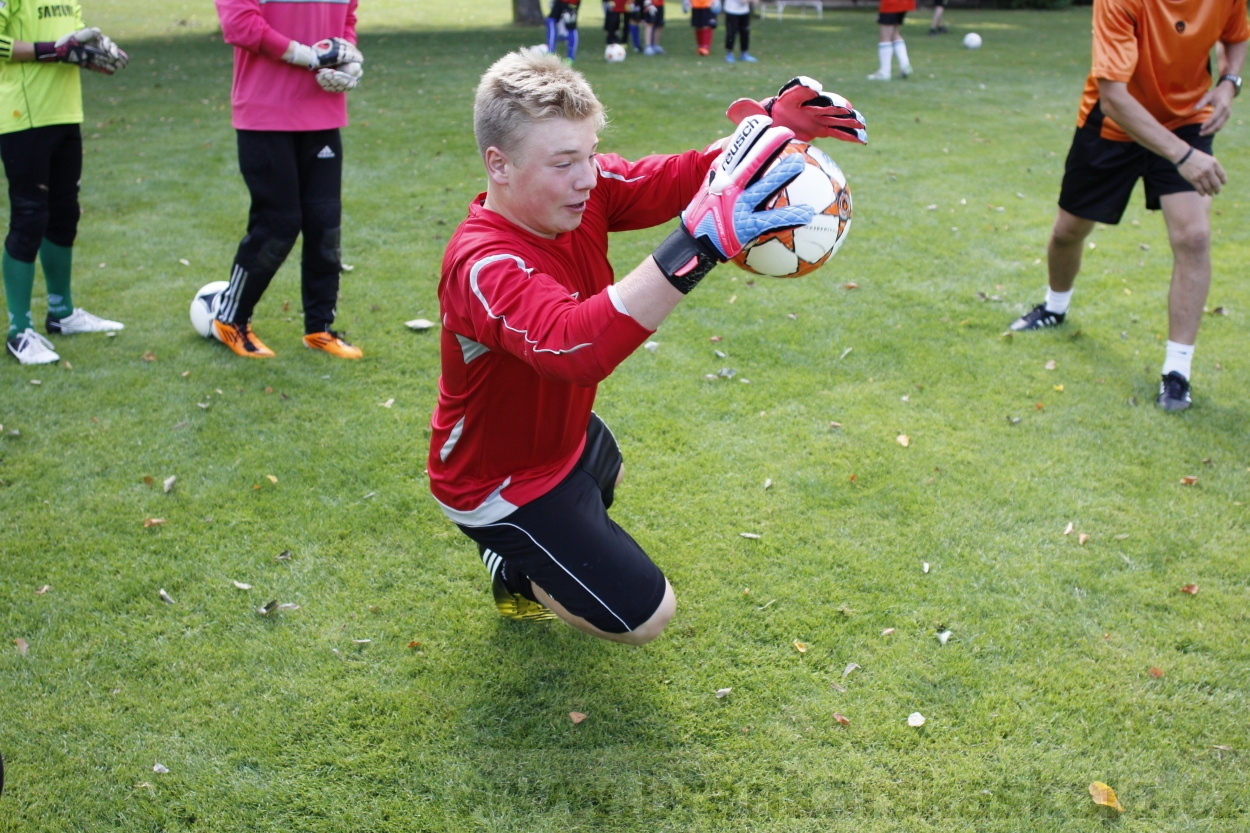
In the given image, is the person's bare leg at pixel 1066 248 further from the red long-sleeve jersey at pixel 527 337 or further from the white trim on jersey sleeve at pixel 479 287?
the white trim on jersey sleeve at pixel 479 287

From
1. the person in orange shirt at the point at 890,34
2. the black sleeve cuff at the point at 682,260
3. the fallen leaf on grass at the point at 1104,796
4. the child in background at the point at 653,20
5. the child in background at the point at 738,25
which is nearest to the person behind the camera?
the black sleeve cuff at the point at 682,260

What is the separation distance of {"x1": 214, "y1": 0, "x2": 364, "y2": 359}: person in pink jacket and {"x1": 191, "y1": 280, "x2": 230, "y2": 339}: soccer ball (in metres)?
Result: 0.11

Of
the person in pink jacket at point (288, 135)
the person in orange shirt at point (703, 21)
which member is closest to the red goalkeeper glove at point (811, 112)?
the person in pink jacket at point (288, 135)

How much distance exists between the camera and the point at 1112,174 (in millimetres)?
5234

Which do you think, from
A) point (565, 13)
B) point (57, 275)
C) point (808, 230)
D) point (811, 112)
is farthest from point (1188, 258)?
point (565, 13)

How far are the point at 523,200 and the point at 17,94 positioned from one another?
383 centimetres

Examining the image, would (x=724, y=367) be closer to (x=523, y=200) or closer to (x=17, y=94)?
(x=523, y=200)

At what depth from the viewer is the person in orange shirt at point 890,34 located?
13.8m

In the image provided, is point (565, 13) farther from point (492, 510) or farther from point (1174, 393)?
point (492, 510)

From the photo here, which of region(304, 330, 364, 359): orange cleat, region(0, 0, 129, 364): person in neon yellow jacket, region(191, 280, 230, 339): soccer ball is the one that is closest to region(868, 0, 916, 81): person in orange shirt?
region(304, 330, 364, 359): orange cleat

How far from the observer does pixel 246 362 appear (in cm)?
553

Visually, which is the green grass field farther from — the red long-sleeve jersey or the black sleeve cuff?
the black sleeve cuff

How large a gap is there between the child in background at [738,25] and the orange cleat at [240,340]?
508 inches

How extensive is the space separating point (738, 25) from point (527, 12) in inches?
288
